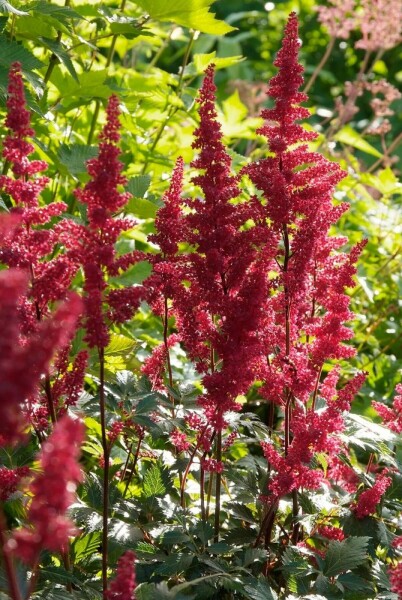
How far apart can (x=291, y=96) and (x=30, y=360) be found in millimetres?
1197

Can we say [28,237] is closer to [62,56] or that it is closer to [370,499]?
[62,56]

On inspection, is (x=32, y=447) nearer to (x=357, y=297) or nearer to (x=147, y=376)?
(x=147, y=376)

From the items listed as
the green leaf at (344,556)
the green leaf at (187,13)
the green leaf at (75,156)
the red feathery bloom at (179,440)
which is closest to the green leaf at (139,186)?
the green leaf at (75,156)

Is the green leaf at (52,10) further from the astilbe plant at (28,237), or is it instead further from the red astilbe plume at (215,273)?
the astilbe plant at (28,237)

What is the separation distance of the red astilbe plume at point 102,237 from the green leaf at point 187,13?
1.02 meters

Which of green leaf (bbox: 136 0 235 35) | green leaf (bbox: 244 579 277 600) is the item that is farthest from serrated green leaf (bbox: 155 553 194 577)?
green leaf (bbox: 136 0 235 35)

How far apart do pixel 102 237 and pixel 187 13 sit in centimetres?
116

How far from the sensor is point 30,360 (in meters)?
0.93

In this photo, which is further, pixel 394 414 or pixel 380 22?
pixel 380 22

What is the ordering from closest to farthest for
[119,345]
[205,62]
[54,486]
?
1. [54,486]
2. [119,345]
3. [205,62]

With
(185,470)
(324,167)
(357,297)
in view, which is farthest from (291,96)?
(357,297)

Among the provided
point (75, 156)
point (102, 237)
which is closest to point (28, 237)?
point (102, 237)

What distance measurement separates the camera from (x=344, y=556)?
5.96 ft

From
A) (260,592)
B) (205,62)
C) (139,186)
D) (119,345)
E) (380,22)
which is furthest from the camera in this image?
(380,22)
